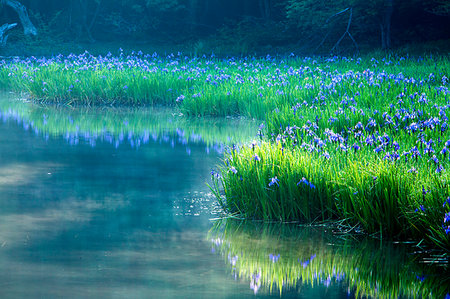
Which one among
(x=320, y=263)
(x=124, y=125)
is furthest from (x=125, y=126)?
(x=320, y=263)

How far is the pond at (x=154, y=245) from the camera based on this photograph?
4863 millimetres

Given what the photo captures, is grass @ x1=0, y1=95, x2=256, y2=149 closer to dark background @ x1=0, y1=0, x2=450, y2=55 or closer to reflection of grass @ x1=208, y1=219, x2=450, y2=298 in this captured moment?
reflection of grass @ x1=208, y1=219, x2=450, y2=298

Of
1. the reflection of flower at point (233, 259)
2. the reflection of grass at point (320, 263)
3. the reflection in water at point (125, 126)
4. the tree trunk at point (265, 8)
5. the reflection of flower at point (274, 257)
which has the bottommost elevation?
the reflection of grass at point (320, 263)

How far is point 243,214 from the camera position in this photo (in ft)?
23.0

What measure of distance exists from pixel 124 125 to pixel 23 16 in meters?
21.6

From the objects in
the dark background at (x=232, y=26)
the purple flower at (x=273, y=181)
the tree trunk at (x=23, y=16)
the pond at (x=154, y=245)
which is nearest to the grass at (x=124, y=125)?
the pond at (x=154, y=245)

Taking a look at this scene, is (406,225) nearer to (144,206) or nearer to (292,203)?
(292,203)

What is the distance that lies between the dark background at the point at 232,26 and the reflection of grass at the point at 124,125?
11.3 meters

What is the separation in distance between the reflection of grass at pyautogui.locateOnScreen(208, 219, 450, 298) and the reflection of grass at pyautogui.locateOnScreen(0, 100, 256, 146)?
4.94 meters

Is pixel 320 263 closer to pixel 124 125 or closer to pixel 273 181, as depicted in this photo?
pixel 273 181

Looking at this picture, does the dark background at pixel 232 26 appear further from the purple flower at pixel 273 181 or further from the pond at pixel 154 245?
the purple flower at pixel 273 181

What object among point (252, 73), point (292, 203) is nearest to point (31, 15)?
point (252, 73)

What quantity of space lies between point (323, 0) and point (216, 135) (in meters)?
16.4

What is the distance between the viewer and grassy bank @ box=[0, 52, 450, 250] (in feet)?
20.5
